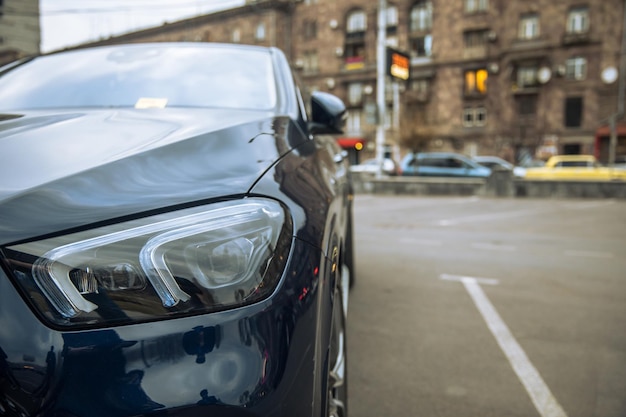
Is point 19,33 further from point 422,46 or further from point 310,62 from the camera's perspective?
point 422,46

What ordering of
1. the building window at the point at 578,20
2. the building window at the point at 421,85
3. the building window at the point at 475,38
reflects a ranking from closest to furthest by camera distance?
1. the building window at the point at 578,20
2. the building window at the point at 475,38
3. the building window at the point at 421,85

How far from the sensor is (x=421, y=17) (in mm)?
39531

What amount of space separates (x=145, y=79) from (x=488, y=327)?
8.20ft

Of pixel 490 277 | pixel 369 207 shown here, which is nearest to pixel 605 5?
pixel 369 207

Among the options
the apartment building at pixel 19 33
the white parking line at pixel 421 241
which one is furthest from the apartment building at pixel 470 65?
the white parking line at pixel 421 241

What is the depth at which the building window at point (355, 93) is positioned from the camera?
1642 inches

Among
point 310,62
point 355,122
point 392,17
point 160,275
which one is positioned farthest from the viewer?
point 310,62

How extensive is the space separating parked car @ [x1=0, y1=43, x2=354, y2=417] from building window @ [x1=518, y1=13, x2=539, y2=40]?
39.0 metres

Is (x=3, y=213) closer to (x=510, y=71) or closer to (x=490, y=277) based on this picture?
(x=490, y=277)

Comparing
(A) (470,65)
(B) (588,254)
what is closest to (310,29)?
(A) (470,65)

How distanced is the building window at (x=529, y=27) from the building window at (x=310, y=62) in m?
16.7

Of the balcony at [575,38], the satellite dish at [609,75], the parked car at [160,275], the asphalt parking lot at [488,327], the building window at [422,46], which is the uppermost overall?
the building window at [422,46]

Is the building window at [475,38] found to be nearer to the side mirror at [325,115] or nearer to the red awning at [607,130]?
the red awning at [607,130]

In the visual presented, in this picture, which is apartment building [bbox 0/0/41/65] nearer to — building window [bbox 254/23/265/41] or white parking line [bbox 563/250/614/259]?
building window [bbox 254/23/265/41]
